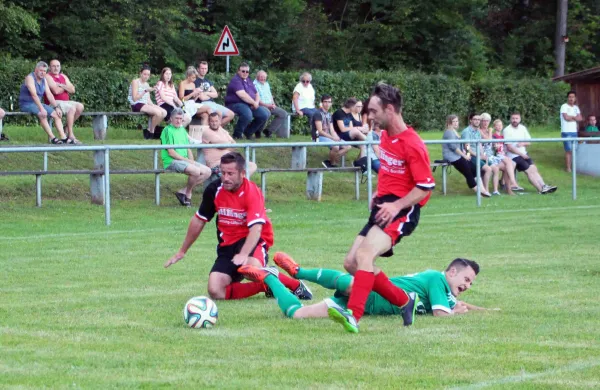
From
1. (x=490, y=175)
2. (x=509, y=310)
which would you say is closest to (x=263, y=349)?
(x=509, y=310)

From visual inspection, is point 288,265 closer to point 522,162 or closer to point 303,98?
point 522,162

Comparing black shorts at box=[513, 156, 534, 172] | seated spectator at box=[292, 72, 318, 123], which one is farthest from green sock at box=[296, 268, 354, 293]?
seated spectator at box=[292, 72, 318, 123]

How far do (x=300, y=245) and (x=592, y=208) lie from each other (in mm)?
7498

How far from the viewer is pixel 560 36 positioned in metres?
51.1

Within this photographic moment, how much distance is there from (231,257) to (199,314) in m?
1.76

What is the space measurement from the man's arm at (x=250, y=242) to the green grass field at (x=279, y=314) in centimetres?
41

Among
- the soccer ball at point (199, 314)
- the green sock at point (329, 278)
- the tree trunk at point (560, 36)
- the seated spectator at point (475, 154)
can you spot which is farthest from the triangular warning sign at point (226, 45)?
the tree trunk at point (560, 36)

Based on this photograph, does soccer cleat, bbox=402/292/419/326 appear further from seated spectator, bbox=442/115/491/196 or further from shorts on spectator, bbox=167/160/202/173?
seated spectator, bbox=442/115/491/196

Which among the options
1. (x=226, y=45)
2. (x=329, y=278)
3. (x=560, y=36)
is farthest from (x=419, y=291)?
(x=560, y=36)

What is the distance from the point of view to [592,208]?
19.8 meters

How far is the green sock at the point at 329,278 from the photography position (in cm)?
880

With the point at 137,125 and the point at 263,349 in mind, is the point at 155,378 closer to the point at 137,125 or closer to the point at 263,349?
the point at 263,349

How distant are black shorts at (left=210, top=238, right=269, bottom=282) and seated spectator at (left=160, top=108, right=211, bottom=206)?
8.16 m

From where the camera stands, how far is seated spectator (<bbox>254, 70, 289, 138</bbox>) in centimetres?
2516
